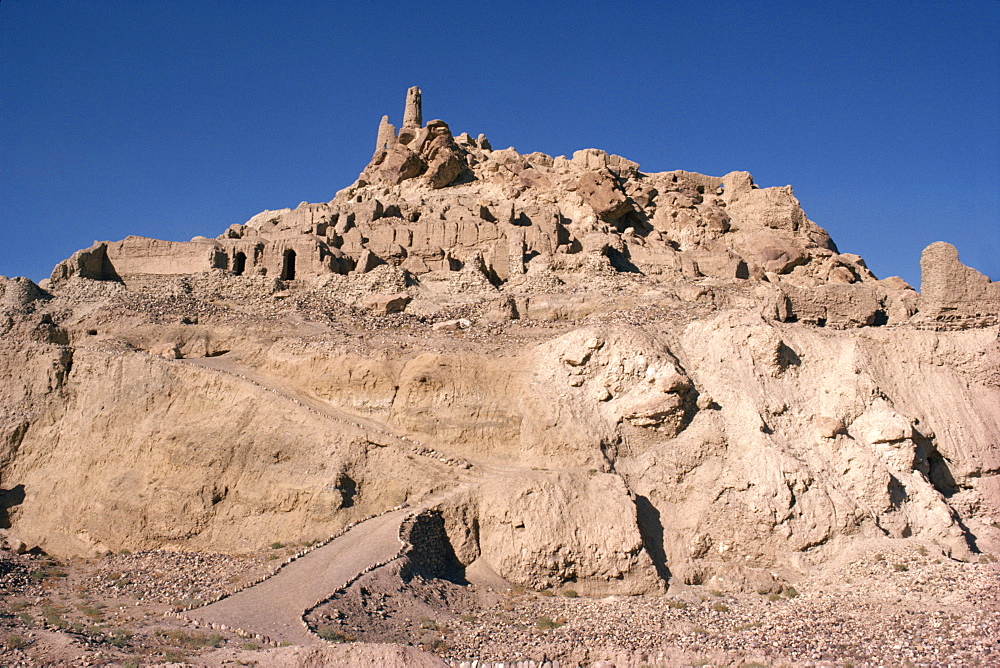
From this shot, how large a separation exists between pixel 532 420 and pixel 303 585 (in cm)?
719

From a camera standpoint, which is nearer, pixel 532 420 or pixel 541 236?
pixel 532 420

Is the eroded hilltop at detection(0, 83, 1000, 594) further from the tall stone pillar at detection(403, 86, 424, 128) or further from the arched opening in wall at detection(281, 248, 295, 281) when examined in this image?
the tall stone pillar at detection(403, 86, 424, 128)

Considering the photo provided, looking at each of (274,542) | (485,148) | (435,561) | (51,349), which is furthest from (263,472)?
(485,148)

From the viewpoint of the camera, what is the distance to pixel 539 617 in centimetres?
1423

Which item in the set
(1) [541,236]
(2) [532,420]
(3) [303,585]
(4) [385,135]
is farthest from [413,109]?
(3) [303,585]

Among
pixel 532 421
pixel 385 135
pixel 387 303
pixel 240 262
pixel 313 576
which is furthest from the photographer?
pixel 385 135

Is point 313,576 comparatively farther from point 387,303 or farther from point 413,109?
point 413,109

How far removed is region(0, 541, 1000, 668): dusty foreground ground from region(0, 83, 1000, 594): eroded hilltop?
1.04 m

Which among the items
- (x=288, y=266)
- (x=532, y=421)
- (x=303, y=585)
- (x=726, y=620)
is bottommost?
(x=726, y=620)

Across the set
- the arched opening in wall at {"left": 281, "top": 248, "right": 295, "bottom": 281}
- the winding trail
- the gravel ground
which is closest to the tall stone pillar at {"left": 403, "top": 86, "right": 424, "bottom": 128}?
the arched opening in wall at {"left": 281, "top": 248, "right": 295, "bottom": 281}

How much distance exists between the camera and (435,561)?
627 inches

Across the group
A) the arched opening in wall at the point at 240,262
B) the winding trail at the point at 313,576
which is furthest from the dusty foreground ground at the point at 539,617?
the arched opening in wall at the point at 240,262

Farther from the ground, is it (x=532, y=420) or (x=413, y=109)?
(x=413, y=109)

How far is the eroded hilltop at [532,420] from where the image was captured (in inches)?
A: 661
